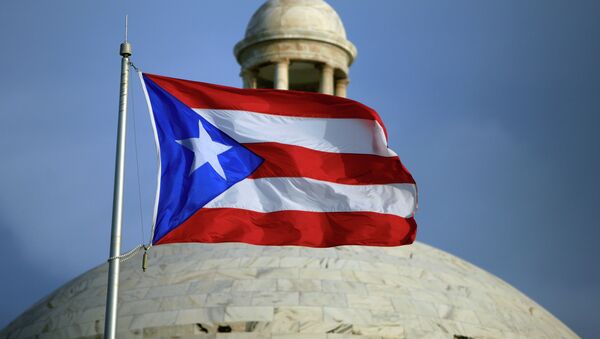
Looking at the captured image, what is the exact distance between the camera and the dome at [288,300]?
902 inches

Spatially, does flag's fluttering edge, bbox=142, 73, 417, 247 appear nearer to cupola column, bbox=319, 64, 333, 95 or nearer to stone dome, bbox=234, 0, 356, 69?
cupola column, bbox=319, 64, 333, 95

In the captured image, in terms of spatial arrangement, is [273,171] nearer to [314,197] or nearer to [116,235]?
[314,197]

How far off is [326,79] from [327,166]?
15.5m

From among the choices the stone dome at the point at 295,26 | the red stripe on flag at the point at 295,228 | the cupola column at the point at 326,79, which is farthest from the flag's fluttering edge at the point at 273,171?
the stone dome at the point at 295,26

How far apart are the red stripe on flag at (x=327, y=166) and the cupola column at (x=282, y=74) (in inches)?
565

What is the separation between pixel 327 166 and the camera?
1639cm

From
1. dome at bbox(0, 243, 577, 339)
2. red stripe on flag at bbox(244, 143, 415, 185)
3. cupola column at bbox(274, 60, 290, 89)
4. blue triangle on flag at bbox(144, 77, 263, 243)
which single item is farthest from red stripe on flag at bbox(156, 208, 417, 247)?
cupola column at bbox(274, 60, 290, 89)

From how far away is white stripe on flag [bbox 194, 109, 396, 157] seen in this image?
16000 millimetres

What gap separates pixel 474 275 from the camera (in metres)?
28.6

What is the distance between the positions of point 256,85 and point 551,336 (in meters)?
11.6

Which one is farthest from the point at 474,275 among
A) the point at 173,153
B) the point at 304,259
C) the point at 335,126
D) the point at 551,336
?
the point at 173,153

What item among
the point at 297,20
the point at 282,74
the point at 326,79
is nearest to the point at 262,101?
the point at 282,74

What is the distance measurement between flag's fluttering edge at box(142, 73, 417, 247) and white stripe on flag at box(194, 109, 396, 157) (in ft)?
0.05

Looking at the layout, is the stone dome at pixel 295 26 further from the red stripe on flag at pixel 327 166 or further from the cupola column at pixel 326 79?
the red stripe on flag at pixel 327 166
